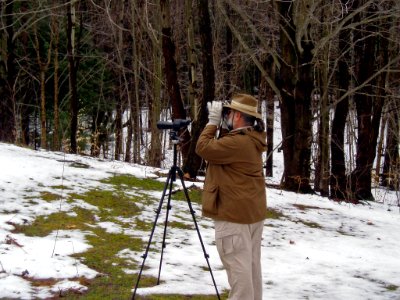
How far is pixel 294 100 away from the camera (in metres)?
11.7

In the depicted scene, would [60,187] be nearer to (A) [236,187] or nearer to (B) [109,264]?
(B) [109,264]

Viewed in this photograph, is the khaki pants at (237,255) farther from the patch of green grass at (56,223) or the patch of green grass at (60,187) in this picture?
the patch of green grass at (60,187)

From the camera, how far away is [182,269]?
19.0 feet

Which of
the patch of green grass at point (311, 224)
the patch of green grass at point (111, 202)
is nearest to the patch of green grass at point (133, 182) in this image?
the patch of green grass at point (111, 202)

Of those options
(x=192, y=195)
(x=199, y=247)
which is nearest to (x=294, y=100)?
(x=192, y=195)

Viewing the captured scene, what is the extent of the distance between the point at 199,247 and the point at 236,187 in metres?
2.69

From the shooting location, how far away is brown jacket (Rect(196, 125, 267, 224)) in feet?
13.5

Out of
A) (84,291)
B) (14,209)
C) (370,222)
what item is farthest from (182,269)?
(370,222)

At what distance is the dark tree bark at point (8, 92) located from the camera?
15998mm

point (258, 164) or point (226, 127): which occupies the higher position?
point (226, 127)

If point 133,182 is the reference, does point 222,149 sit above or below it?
above

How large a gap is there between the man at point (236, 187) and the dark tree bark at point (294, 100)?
24.8ft

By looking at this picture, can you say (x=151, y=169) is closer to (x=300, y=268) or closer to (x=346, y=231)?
(x=346, y=231)

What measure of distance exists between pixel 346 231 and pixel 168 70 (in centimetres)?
546
